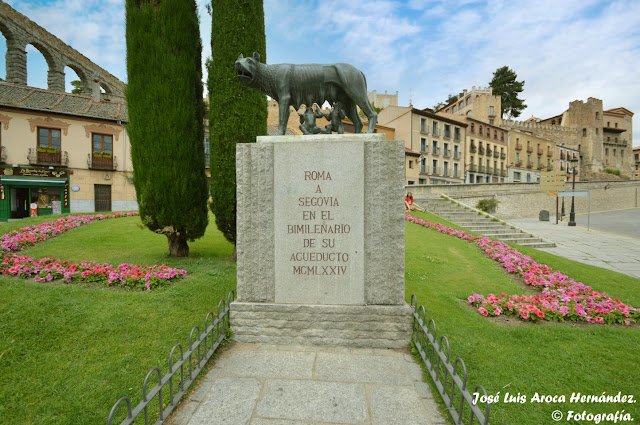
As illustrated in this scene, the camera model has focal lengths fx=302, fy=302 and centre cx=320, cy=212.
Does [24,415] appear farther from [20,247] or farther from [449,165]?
[449,165]

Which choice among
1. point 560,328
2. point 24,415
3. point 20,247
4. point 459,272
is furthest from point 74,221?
point 560,328

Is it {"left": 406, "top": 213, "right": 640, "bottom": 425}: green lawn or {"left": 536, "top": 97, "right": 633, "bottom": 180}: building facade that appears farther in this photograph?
{"left": 536, "top": 97, "right": 633, "bottom": 180}: building facade

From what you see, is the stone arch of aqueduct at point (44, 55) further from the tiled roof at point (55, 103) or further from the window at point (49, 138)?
the window at point (49, 138)

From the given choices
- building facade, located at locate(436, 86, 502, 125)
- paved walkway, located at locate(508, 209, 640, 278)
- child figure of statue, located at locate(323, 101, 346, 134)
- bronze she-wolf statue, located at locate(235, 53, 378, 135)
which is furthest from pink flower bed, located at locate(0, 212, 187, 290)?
building facade, located at locate(436, 86, 502, 125)

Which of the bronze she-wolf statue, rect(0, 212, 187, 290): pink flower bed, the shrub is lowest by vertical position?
rect(0, 212, 187, 290): pink flower bed

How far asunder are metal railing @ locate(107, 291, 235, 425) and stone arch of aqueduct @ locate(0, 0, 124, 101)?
98.2 feet

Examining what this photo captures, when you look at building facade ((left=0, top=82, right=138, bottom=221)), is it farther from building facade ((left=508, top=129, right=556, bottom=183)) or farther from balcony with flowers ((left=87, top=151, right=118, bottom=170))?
building facade ((left=508, top=129, right=556, bottom=183))

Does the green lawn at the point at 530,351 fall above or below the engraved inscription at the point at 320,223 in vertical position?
below

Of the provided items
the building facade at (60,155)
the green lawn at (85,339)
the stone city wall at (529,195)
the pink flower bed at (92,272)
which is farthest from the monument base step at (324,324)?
the building facade at (60,155)

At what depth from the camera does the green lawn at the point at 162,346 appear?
2848 millimetres

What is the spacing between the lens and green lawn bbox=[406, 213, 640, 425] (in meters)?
3.02

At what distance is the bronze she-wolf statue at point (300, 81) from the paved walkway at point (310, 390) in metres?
3.03

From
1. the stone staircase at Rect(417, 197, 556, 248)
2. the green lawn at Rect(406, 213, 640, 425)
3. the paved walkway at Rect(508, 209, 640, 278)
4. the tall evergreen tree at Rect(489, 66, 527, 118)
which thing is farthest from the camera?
the tall evergreen tree at Rect(489, 66, 527, 118)

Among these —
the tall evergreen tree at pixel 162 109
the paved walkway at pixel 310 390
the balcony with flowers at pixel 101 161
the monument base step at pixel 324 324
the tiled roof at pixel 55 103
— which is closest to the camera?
the paved walkway at pixel 310 390
